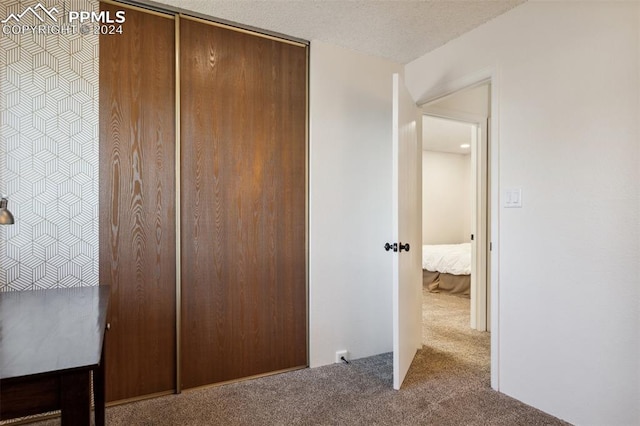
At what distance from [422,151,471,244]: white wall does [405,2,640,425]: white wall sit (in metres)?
5.27

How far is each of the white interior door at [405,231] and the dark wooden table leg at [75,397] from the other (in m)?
1.81

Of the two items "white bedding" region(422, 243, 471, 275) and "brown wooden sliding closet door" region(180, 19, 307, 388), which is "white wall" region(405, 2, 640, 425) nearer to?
"brown wooden sliding closet door" region(180, 19, 307, 388)

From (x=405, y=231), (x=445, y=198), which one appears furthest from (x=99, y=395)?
(x=445, y=198)

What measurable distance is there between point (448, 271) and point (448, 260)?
6.4 inches

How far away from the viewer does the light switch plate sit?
2.24 m

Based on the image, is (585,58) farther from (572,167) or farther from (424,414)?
(424,414)

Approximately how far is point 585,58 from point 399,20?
1.07 metres

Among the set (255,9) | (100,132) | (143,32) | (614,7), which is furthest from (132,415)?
(614,7)

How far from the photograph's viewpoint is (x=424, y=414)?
208 centimetres

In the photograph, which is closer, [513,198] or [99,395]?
[99,395]

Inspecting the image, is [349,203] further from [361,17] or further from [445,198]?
[445,198]

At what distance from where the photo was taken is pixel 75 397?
2.98 feet

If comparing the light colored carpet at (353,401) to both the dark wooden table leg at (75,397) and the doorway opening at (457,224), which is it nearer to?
the doorway opening at (457,224)

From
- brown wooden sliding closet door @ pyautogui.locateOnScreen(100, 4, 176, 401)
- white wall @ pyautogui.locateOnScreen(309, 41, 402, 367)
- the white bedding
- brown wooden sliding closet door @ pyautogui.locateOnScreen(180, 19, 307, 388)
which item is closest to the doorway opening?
the white bedding
